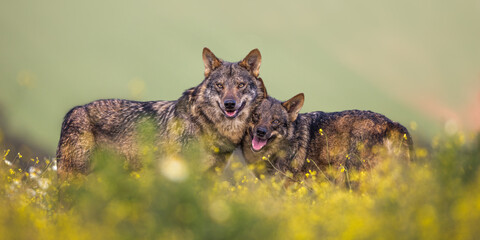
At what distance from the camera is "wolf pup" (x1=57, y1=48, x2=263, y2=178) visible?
693 cm

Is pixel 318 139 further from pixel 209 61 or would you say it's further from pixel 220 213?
pixel 220 213

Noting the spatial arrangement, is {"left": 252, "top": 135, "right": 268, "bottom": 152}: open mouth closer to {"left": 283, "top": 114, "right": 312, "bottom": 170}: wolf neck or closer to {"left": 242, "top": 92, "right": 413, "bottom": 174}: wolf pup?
{"left": 242, "top": 92, "right": 413, "bottom": 174}: wolf pup

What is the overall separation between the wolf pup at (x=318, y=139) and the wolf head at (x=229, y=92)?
0.91 feet

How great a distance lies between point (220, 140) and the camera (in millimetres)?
6961

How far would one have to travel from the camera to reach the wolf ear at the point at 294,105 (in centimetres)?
775

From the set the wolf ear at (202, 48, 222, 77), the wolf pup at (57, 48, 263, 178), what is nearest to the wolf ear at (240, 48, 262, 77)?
the wolf pup at (57, 48, 263, 178)

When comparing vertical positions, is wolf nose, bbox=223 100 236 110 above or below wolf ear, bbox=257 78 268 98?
below

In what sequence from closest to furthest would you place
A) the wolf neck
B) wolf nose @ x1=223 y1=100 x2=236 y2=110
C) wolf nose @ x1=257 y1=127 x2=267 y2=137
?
1. wolf nose @ x1=223 y1=100 x2=236 y2=110
2. wolf nose @ x1=257 y1=127 x2=267 y2=137
3. the wolf neck

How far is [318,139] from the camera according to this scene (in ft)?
25.9

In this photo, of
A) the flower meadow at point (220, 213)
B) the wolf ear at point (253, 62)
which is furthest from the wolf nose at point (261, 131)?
the flower meadow at point (220, 213)

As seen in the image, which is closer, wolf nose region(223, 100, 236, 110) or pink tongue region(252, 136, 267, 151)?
wolf nose region(223, 100, 236, 110)

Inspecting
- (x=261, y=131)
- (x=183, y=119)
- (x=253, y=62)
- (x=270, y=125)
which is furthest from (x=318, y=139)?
(x=183, y=119)

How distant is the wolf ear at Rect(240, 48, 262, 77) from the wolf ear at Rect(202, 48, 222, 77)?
37 centimetres

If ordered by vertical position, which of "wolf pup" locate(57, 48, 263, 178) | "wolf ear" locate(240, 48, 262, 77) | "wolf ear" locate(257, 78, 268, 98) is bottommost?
"wolf pup" locate(57, 48, 263, 178)
